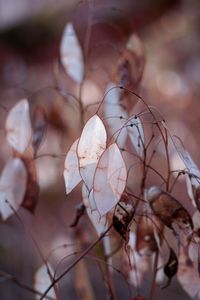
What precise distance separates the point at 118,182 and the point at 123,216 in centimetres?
5

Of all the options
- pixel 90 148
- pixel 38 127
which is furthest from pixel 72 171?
pixel 38 127

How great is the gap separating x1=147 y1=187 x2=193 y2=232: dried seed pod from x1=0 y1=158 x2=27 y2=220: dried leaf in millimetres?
263

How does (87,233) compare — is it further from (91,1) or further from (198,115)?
(198,115)

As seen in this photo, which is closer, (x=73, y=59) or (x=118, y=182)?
(x=118, y=182)

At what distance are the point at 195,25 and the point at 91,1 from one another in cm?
231

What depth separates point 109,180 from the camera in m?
0.72

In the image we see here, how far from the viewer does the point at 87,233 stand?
1.25 meters

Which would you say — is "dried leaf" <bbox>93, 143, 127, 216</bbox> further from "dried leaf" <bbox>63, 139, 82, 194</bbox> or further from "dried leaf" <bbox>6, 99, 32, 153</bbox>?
"dried leaf" <bbox>6, 99, 32, 153</bbox>

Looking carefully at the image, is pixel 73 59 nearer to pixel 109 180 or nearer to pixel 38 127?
pixel 38 127

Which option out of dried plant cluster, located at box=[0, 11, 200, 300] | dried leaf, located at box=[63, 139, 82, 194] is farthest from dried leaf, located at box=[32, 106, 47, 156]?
dried leaf, located at box=[63, 139, 82, 194]

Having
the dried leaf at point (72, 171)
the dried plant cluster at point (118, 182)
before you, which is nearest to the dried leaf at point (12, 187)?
the dried plant cluster at point (118, 182)

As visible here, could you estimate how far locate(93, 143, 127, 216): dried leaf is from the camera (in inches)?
27.8

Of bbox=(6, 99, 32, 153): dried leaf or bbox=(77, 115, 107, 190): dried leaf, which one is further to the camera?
bbox=(6, 99, 32, 153): dried leaf

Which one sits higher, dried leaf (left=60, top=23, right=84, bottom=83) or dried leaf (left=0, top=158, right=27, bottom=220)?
dried leaf (left=60, top=23, right=84, bottom=83)
